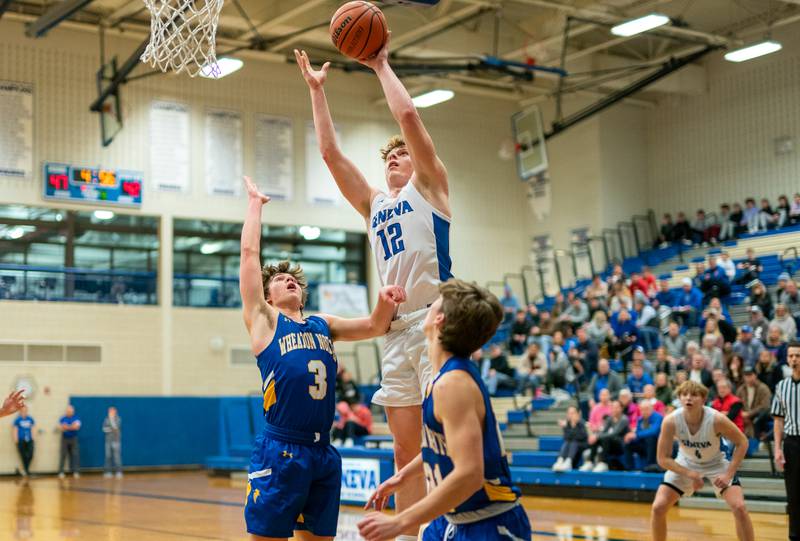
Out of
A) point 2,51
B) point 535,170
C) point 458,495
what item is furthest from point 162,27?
point 535,170

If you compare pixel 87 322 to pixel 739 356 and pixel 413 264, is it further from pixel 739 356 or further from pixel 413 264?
pixel 413 264

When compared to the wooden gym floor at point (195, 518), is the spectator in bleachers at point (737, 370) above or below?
above

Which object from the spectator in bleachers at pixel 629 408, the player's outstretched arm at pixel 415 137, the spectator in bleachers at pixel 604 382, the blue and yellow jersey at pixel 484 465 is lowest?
the spectator in bleachers at pixel 629 408

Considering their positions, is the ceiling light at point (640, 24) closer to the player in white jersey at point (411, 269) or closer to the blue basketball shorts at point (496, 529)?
the player in white jersey at point (411, 269)

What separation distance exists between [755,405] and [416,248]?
1099 centimetres

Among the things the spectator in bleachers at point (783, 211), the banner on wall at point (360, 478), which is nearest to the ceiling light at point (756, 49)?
the spectator in bleachers at point (783, 211)

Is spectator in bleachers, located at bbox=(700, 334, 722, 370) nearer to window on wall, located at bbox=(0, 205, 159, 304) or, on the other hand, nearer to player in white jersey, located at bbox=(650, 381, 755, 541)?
player in white jersey, located at bbox=(650, 381, 755, 541)

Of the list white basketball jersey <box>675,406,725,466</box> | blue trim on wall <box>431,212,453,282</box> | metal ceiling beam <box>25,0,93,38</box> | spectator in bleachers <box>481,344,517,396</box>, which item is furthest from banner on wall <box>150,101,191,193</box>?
blue trim on wall <box>431,212,453,282</box>

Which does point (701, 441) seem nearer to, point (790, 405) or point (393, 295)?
point (790, 405)

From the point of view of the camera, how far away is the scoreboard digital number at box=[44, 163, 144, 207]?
2269 centimetres

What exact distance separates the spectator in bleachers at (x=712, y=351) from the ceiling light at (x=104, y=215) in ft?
43.3

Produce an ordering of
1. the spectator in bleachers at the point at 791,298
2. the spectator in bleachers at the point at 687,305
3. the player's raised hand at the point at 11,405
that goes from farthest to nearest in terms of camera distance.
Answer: the spectator in bleachers at the point at 687,305, the spectator in bleachers at the point at 791,298, the player's raised hand at the point at 11,405

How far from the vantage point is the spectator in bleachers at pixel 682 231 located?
25844 millimetres

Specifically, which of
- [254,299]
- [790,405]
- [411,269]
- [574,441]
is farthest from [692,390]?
[574,441]
